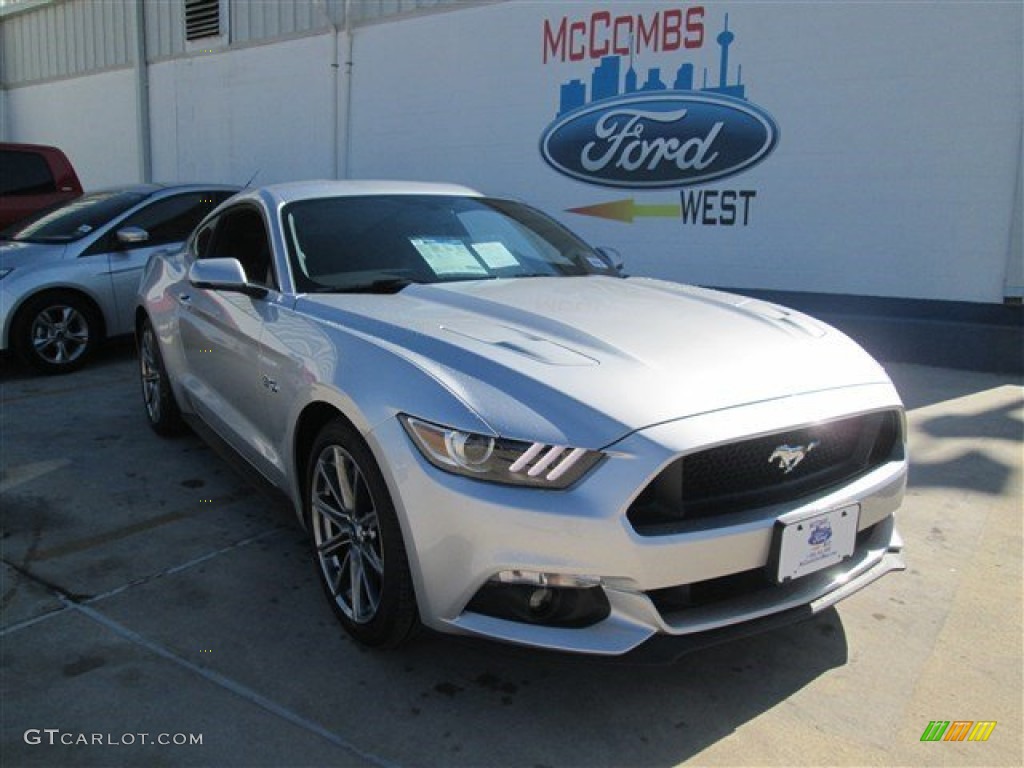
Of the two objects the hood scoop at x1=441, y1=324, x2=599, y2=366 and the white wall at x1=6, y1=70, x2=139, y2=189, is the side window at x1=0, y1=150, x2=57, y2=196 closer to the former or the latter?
the white wall at x1=6, y1=70, x2=139, y2=189

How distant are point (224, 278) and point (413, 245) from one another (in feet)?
2.62

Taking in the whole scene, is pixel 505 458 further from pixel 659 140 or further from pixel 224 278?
pixel 659 140

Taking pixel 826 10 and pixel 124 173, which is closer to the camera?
pixel 826 10

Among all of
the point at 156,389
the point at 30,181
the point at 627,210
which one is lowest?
the point at 156,389

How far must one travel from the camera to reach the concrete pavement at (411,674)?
2330 millimetres

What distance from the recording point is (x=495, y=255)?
3.81 meters

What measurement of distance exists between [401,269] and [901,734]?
2432 millimetres

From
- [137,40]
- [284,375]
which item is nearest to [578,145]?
[284,375]

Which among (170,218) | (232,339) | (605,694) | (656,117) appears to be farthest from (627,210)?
(605,694)

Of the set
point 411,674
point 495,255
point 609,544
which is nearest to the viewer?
point 609,544

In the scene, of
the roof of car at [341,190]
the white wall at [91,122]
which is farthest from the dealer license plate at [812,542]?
the white wall at [91,122]

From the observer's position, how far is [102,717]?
8.04 feet

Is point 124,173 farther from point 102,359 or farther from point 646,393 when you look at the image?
point 646,393

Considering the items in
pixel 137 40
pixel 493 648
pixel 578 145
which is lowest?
pixel 493 648
